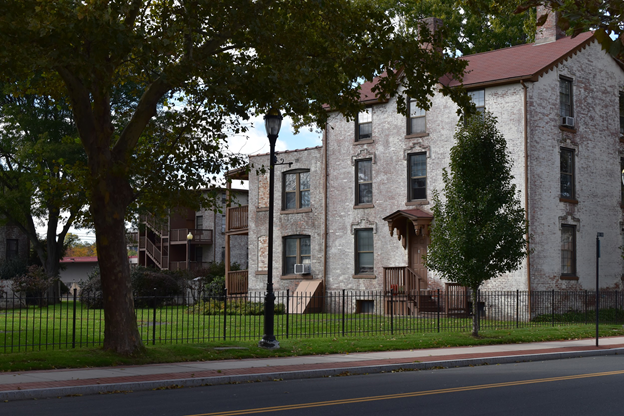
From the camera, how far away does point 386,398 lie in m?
→ 11.1

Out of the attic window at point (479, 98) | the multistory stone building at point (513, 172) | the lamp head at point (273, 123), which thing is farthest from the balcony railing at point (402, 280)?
the lamp head at point (273, 123)

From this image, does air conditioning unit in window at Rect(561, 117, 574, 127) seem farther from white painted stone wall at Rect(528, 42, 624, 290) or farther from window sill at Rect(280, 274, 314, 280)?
window sill at Rect(280, 274, 314, 280)

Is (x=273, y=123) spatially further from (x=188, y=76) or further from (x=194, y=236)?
(x=194, y=236)

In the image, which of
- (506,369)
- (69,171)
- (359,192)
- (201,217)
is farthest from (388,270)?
(201,217)

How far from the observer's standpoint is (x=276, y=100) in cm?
1582

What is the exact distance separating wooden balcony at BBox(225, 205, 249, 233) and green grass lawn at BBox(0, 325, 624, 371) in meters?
17.7

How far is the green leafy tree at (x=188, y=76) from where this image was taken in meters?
13.7

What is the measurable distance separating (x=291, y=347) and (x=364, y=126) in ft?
56.9

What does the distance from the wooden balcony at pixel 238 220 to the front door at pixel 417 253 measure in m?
10.2

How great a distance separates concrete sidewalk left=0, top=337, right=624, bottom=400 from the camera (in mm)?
11883

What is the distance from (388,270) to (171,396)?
67.8 feet

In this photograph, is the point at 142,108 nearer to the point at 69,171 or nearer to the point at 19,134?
the point at 69,171

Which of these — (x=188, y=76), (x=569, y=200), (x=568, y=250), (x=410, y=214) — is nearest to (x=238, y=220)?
(x=410, y=214)

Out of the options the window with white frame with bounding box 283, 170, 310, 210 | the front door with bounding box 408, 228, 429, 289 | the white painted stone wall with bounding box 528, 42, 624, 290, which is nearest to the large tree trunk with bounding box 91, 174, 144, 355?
the front door with bounding box 408, 228, 429, 289
